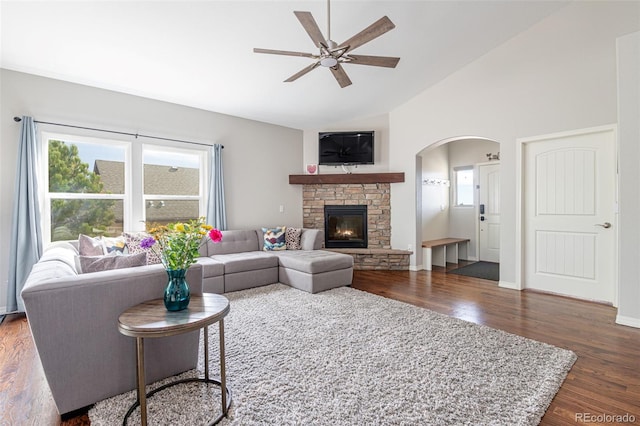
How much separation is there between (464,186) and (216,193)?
16.8ft

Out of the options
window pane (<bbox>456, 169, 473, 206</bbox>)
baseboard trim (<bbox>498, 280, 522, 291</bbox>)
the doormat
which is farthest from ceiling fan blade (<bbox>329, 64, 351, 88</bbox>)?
window pane (<bbox>456, 169, 473, 206</bbox>)

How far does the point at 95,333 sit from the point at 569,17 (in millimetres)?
5587

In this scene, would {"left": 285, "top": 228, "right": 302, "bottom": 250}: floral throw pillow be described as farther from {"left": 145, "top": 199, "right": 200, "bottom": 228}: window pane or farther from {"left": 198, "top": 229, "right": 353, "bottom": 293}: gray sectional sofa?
{"left": 145, "top": 199, "right": 200, "bottom": 228}: window pane

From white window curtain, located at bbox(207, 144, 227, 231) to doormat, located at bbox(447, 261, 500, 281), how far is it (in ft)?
13.1

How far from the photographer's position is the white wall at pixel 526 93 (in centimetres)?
355

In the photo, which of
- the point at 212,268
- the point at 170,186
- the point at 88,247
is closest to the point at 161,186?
the point at 170,186

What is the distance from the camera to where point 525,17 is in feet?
12.6

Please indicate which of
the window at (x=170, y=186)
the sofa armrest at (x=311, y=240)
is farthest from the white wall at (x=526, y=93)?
the window at (x=170, y=186)

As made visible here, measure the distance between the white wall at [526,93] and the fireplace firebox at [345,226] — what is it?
2.81 ft

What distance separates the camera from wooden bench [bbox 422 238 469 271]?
18.6 ft

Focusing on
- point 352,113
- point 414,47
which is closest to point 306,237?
point 352,113

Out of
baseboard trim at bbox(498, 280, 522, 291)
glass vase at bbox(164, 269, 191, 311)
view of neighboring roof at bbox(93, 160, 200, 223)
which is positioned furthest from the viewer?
baseboard trim at bbox(498, 280, 522, 291)

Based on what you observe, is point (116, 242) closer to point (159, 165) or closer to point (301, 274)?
point (159, 165)

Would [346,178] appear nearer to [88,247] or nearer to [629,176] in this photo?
[629,176]
